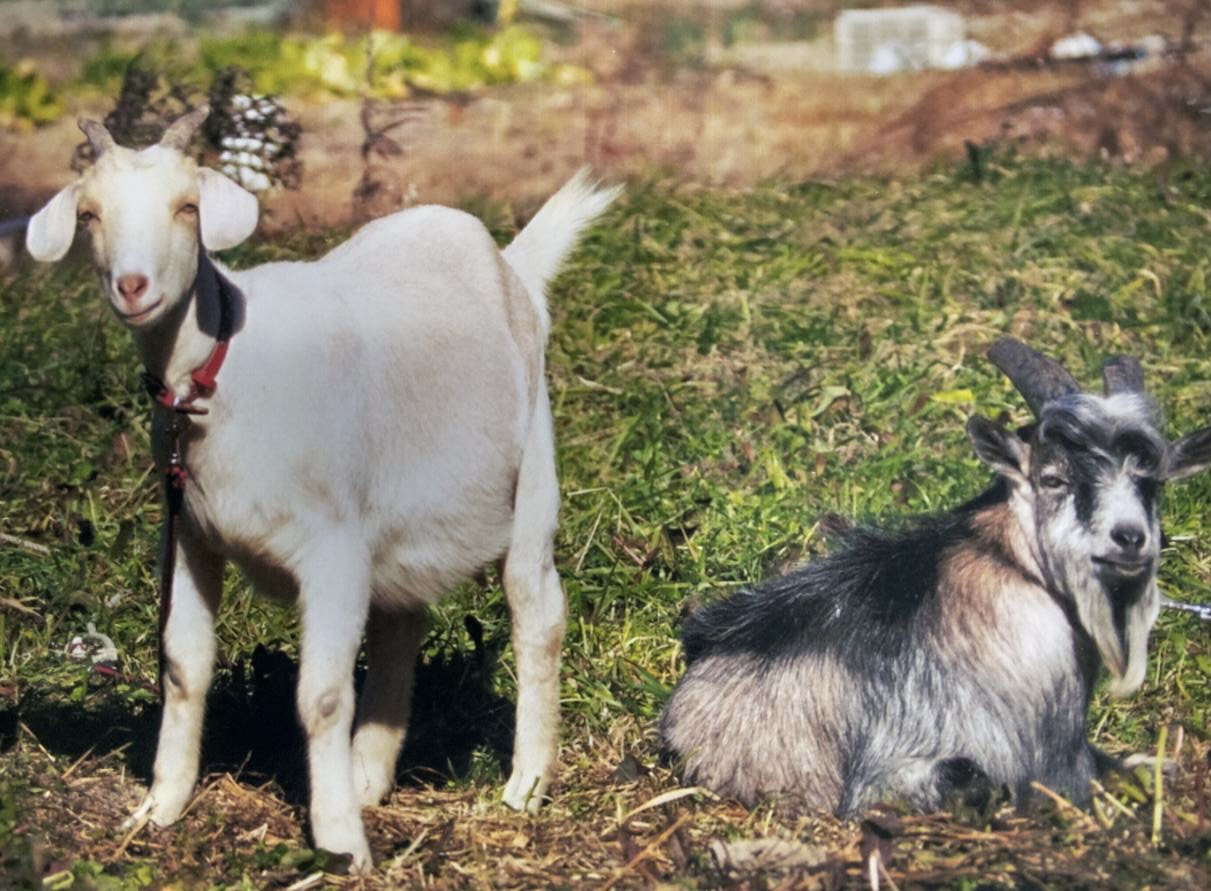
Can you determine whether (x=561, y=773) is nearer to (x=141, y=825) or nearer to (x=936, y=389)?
(x=141, y=825)

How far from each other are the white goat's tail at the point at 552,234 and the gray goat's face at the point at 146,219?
137 cm

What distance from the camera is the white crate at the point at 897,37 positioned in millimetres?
12039

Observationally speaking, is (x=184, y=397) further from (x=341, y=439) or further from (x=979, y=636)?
(x=979, y=636)

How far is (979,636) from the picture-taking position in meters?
4.84

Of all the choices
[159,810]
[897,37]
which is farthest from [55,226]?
[897,37]

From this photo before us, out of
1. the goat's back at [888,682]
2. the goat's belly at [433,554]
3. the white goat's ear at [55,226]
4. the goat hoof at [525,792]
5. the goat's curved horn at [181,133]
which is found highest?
the goat's curved horn at [181,133]

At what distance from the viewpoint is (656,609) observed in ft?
19.9

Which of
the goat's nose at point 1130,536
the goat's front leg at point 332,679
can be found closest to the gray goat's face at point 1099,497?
the goat's nose at point 1130,536

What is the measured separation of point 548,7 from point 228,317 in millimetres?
9983

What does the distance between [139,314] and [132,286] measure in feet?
0.21

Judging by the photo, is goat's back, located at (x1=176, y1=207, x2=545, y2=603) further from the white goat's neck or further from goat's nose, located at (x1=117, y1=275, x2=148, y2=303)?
goat's nose, located at (x1=117, y1=275, x2=148, y2=303)

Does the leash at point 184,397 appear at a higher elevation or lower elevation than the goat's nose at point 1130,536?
higher

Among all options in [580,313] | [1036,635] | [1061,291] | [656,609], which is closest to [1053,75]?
[1061,291]

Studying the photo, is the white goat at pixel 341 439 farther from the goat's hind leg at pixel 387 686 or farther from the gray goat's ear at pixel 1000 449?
the gray goat's ear at pixel 1000 449
